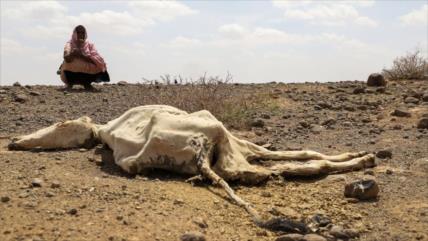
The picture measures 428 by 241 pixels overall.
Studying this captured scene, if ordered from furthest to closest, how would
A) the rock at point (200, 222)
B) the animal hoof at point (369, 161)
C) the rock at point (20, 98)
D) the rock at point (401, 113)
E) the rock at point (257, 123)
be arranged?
1. the rock at point (20, 98)
2. the rock at point (401, 113)
3. the rock at point (257, 123)
4. the animal hoof at point (369, 161)
5. the rock at point (200, 222)

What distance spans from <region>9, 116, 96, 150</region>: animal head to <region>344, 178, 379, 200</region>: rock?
2.65 m

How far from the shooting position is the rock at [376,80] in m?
13.5

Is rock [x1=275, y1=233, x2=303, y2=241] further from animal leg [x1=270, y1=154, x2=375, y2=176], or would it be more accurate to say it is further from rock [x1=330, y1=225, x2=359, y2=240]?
animal leg [x1=270, y1=154, x2=375, y2=176]

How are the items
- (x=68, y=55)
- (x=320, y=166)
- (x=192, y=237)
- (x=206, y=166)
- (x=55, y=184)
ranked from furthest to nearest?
(x=68, y=55), (x=320, y=166), (x=206, y=166), (x=55, y=184), (x=192, y=237)

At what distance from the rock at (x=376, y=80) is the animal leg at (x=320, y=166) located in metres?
7.70

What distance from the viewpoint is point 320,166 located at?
5918 mm

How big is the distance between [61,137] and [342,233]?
10.3ft

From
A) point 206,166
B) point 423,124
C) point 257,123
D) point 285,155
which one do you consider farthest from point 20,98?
point 423,124

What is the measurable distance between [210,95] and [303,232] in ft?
16.0

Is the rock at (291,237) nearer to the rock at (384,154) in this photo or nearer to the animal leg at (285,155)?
the animal leg at (285,155)

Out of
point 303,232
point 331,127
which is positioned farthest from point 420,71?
point 303,232

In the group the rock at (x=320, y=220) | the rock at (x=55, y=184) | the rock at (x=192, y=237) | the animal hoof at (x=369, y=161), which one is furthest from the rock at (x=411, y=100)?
the rock at (x=192, y=237)

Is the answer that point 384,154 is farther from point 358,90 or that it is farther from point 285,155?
point 358,90

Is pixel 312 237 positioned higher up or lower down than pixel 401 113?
lower down
